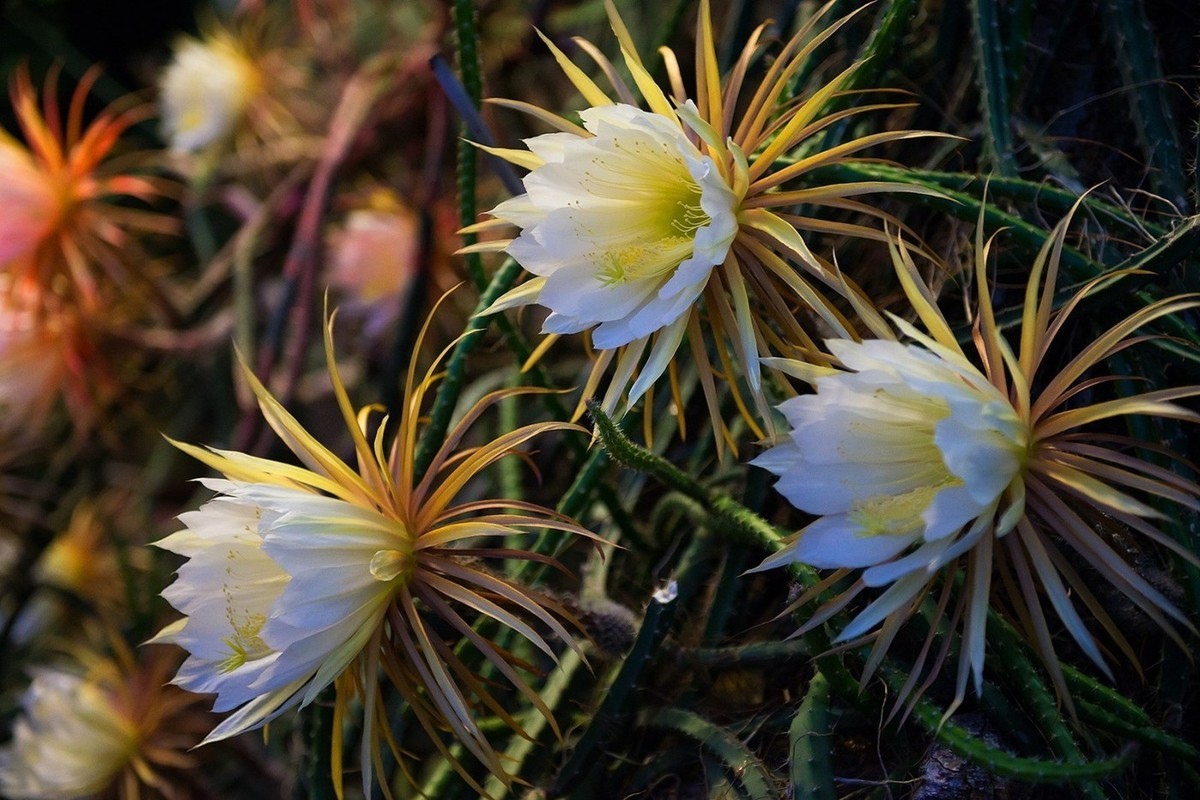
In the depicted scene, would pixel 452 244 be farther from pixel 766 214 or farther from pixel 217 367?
pixel 766 214

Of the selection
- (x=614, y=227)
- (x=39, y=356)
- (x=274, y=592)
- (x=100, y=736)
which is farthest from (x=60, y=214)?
(x=614, y=227)

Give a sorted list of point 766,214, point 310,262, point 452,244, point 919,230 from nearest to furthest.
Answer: point 766,214 → point 919,230 → point 310,262 → point 452,244

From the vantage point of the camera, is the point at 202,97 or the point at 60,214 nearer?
the point at 60,214

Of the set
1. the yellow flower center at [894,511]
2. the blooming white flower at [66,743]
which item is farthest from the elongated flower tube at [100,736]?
the yellow flower center at [894,511]

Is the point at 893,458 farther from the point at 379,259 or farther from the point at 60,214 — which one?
the point at 60,214

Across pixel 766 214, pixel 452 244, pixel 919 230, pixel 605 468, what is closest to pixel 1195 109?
pixel 919 230

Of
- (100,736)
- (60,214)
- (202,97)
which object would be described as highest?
(202,97)

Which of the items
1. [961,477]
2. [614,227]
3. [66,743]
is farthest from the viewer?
[66,743]
